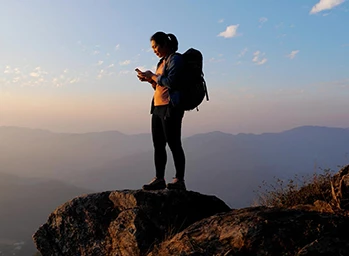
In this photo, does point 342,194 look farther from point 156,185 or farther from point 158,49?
point 158,49

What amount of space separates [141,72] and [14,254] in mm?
153699

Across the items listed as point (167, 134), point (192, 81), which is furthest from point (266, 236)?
point (192, 81)

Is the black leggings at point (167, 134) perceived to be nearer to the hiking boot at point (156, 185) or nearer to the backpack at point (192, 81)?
the hiking boot at point (156, 185)

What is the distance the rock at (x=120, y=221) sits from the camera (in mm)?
4902

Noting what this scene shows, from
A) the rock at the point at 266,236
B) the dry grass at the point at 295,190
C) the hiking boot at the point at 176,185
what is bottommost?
the dry grass at the point at 295,190

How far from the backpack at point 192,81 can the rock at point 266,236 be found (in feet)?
7.03

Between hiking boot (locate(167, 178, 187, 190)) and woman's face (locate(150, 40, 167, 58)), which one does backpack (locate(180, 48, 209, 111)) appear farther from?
hiking boot (locate(167, 178, 187, 190))

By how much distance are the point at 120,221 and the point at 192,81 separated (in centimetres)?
261

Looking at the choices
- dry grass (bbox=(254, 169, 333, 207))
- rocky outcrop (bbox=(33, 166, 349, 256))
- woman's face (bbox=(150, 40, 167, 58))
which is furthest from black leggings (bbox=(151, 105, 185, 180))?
dry grass (bbox=(254, 169, 333, 207))

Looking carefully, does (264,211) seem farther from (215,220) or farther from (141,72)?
(141,72)

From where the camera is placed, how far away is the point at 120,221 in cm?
519

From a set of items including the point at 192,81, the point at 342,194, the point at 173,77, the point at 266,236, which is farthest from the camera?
the point at 192,81

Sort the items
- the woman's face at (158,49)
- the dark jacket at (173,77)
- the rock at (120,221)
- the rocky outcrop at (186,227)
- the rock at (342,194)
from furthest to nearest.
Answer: the woman's face at (158,49) < the dark jacket at (173,77) < the rock at (120,221) < the rock at (342,194) < the rocky outcrop at (186,227)

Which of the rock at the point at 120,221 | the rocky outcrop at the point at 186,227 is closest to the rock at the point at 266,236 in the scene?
the rocky outcrop at the point at 186,227
